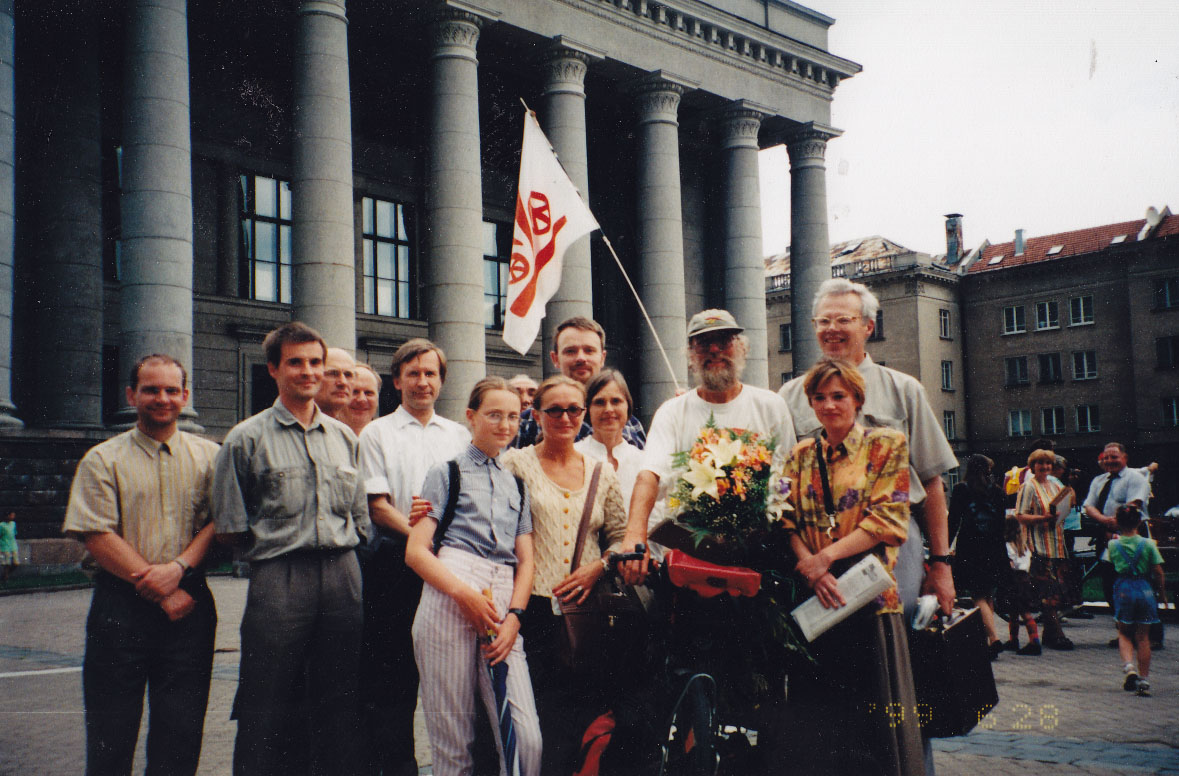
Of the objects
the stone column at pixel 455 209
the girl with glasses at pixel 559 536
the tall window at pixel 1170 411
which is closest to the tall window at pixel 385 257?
the stone column at pixel 455 209

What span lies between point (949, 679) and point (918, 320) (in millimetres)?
59006

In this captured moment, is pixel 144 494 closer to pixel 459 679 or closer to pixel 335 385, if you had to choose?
pixel 335 385

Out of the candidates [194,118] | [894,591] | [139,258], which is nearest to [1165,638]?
[894,591]

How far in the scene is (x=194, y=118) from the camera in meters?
23.8

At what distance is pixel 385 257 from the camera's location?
28156 millimetres

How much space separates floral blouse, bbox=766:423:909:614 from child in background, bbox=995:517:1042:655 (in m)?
7.30

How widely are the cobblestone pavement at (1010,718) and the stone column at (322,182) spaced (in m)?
8.95

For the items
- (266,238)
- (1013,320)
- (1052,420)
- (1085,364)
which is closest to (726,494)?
(266,238)

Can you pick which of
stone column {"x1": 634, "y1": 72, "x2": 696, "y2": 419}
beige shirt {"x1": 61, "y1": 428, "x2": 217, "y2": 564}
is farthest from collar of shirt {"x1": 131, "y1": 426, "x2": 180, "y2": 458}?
stone column {"x1": 634, "y1": 72, "x2": 696, "y2": 419}

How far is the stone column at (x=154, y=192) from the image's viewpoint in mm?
17531

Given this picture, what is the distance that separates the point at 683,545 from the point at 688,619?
13.4 inches

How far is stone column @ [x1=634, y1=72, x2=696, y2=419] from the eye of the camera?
27438 mm

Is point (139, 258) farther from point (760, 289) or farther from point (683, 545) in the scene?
point (760, 289)

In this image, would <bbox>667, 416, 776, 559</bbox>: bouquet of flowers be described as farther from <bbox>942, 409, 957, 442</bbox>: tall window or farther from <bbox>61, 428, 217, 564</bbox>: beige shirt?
<bbox>942, 409, 957, 442</bbox>: tall window
